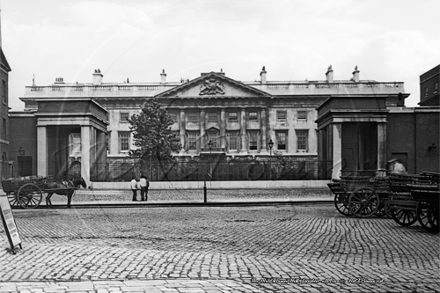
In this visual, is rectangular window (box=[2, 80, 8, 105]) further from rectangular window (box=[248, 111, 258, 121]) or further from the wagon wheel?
the wagon wheel

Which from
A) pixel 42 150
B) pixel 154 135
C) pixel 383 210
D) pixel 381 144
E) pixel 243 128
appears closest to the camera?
pixel 383 210

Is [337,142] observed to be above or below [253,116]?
below

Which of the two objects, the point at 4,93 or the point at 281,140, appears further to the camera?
the point at 281,140

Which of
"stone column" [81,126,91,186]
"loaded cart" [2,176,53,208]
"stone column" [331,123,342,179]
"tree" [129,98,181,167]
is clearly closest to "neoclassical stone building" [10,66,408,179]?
"tree" [129,98,181,167]

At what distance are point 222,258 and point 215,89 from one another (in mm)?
55819

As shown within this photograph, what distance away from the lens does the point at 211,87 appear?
198 ft

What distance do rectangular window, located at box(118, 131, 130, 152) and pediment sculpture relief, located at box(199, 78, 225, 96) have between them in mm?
9804

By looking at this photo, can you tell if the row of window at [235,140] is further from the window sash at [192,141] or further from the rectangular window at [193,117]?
the rectangular window at [193,117]

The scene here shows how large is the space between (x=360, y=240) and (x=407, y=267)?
2918mm

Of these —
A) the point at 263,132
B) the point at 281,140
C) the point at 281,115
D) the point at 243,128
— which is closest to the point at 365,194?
the point at 281,140

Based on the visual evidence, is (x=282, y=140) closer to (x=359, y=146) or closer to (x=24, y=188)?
(x=359, y=146)

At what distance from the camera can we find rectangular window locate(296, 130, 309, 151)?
64.0 meters

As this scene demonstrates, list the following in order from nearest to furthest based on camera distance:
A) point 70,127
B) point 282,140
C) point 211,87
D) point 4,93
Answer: point 70,127 → point 4,93 → point 211,87 → point 282,140

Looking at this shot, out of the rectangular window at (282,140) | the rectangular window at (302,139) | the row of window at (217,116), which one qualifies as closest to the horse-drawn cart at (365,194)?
the rectangular window at (302,139)
